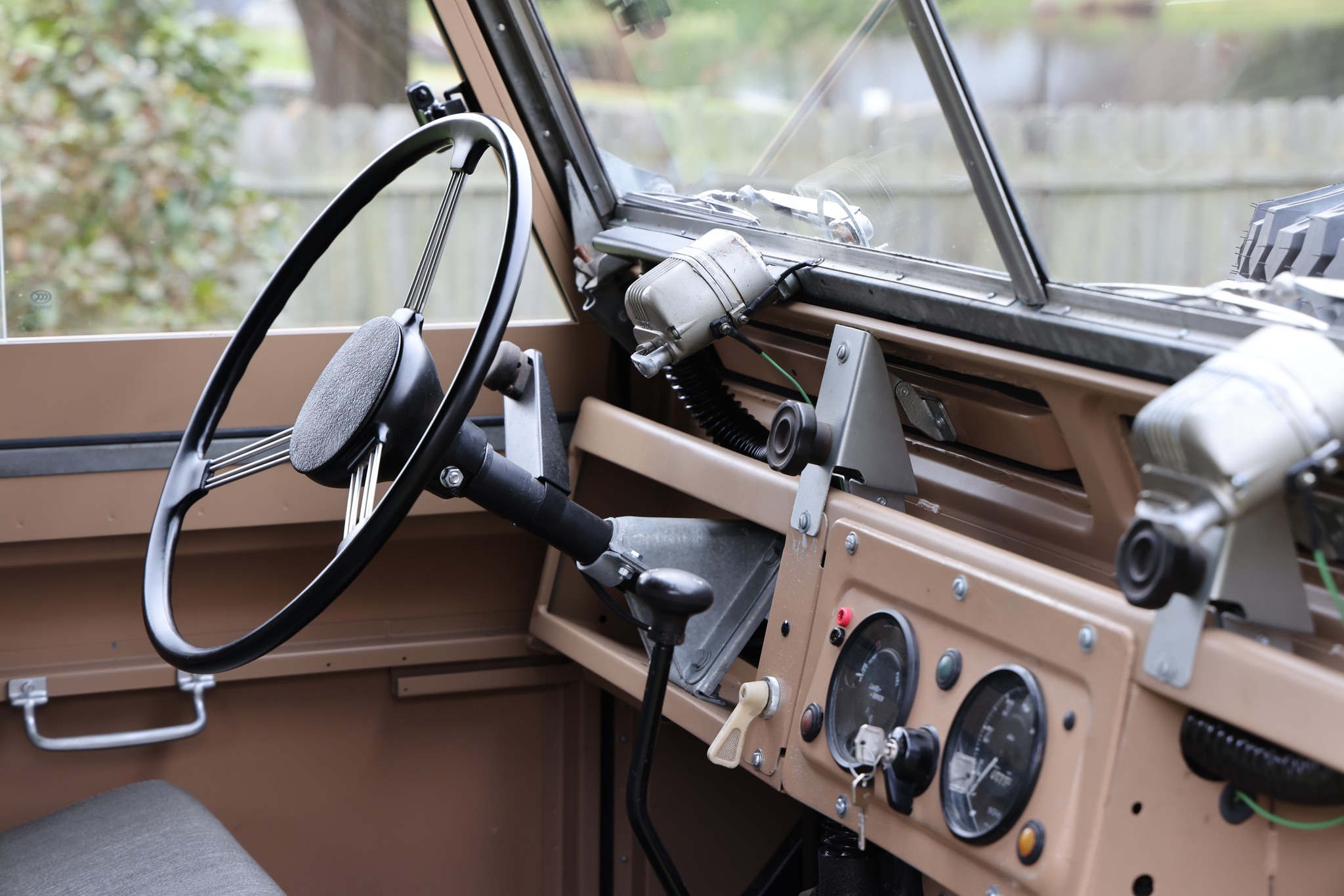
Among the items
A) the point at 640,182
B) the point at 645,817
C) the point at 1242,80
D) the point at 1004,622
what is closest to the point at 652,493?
the point at 640,182

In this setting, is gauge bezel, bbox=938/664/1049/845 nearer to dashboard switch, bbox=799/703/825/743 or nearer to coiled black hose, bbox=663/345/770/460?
dashboard switch, bbox=799/703/825/743

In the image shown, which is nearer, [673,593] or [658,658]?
[673,593]

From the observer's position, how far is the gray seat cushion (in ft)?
4.54

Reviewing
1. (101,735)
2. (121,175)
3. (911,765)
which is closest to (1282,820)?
(911,765)

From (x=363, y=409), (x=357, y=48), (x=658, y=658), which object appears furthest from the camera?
(x=357, y=48)

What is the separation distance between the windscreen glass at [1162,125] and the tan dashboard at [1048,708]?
13.3 inches

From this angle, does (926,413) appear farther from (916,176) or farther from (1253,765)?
(1253,765)

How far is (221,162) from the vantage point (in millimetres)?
1916

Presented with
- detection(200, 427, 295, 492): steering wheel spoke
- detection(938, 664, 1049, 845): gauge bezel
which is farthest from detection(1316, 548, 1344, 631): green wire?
detection(200, 427, 295, 492): steering wheel spoke

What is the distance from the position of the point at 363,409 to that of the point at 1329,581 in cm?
89

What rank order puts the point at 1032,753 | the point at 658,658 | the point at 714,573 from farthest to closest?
the point at 714,573 → the point at 658,658 → the point at 1032,753

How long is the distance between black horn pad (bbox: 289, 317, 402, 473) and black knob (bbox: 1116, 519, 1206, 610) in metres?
0.73

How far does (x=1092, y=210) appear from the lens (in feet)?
3.91

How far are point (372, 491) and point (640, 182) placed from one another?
0.95 meters
